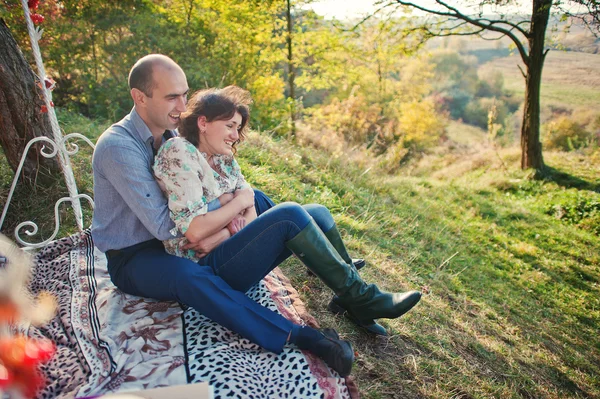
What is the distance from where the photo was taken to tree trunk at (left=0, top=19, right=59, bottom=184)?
308cm

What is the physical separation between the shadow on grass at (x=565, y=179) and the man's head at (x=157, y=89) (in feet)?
23.8

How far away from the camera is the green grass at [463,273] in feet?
8.72

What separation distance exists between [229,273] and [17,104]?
231 cm

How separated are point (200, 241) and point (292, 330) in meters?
0.66

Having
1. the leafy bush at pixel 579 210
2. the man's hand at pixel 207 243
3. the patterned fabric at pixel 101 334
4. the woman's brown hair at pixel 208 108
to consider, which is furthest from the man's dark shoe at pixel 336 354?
the leafy bush at pixel 579 210

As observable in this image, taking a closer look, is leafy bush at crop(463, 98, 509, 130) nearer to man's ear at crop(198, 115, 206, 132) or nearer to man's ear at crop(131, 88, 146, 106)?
man's ear at crop(198, 115, 206, 132)

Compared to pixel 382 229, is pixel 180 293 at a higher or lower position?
higher

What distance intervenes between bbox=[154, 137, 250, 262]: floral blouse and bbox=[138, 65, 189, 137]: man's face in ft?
0.72

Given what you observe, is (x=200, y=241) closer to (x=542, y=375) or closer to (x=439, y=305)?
Result: (x=439, y=305)

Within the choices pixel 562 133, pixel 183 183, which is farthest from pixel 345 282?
pixel 562 133

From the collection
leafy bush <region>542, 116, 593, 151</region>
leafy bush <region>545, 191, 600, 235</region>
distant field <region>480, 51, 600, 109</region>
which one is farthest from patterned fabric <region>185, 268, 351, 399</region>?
leafy bush <region>542, 116, 593, 151</region>

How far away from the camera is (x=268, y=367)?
6.31 ft

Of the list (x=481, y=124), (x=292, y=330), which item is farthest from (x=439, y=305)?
(x=481, y=124)

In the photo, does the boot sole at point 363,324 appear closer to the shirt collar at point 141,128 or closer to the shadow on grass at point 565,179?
the shirt collar at point 141,128
